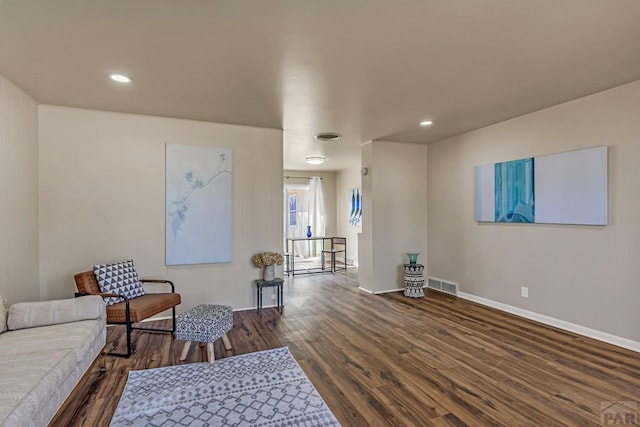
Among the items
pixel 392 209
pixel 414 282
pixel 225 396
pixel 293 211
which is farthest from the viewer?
pixel 293 211

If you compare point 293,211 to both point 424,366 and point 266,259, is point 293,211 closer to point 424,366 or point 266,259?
point 266,259

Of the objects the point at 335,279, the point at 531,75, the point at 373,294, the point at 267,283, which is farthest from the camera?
the point at 335,279

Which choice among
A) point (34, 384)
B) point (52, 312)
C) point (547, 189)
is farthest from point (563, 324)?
point (52, 312)

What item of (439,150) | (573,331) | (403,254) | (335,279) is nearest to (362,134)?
(439,150)

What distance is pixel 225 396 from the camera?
2.28 metres

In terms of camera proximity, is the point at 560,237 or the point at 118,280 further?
the point at 560,237

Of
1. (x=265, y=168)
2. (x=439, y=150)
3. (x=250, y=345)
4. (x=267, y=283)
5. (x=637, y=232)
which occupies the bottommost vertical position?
(x=250, y=345)

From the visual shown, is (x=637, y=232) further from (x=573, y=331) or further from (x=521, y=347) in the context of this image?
(x=521, y=347)

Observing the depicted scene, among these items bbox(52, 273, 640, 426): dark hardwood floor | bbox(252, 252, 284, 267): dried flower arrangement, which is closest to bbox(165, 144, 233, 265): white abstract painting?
bbox(252, 252, 284, 267): dried flower arrangement

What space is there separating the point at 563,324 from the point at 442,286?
6.13 ft

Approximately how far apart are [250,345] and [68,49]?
9.39 feet

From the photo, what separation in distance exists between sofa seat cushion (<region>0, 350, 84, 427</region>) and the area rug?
406mm

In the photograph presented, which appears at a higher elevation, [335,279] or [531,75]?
[531,75]

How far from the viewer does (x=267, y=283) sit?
4270 mm
